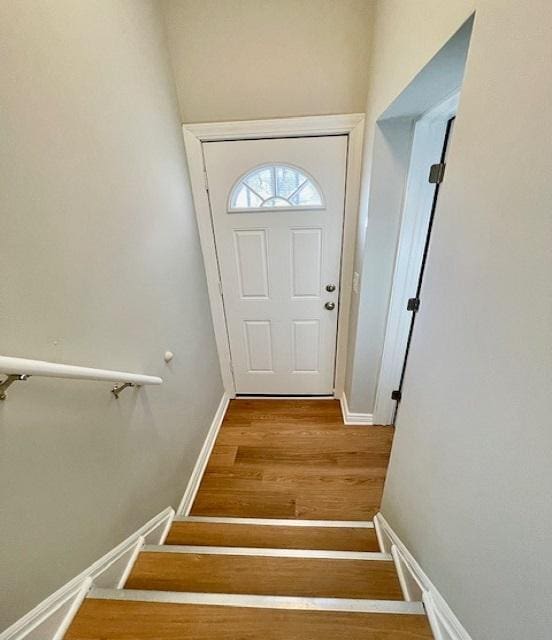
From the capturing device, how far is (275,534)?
1.42m

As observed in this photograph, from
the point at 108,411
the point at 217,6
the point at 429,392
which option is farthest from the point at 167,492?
the point at 217,6

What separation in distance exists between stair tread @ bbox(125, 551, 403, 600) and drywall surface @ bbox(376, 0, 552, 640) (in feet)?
1.15

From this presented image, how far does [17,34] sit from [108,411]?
1.16 m

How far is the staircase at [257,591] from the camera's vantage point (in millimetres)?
816

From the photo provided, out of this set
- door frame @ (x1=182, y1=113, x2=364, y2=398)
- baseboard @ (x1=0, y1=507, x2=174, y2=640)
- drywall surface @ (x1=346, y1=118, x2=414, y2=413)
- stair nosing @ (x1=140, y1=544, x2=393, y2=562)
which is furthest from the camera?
door frame @ (x1=182, y1=113, x2=364, y2=398)

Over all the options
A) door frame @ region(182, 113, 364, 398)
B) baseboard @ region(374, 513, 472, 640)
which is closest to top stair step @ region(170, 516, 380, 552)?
baseboard @ region(374, 513, 472, 640)

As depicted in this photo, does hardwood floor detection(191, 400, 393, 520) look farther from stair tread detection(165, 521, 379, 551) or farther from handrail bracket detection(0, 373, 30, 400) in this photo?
handrail bracket detection(0, 373, 30, 400)

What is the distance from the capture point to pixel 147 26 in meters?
1.37

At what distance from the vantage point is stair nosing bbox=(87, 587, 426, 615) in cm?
87

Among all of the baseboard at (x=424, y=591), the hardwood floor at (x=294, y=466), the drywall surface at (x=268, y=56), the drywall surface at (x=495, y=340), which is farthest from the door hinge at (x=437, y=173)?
the hardwood floor at (x=294, y=466)

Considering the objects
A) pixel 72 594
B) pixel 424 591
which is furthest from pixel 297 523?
pixel 72 594

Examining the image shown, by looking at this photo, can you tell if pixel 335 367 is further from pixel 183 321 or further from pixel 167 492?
pixel 167 492

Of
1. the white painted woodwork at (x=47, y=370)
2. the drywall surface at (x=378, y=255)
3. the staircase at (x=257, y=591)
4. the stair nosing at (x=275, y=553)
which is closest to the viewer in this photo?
the white painted woodwork at (x=47, y=370)

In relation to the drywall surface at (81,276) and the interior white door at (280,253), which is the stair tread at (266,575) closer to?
the drywall surface at (81,276)
